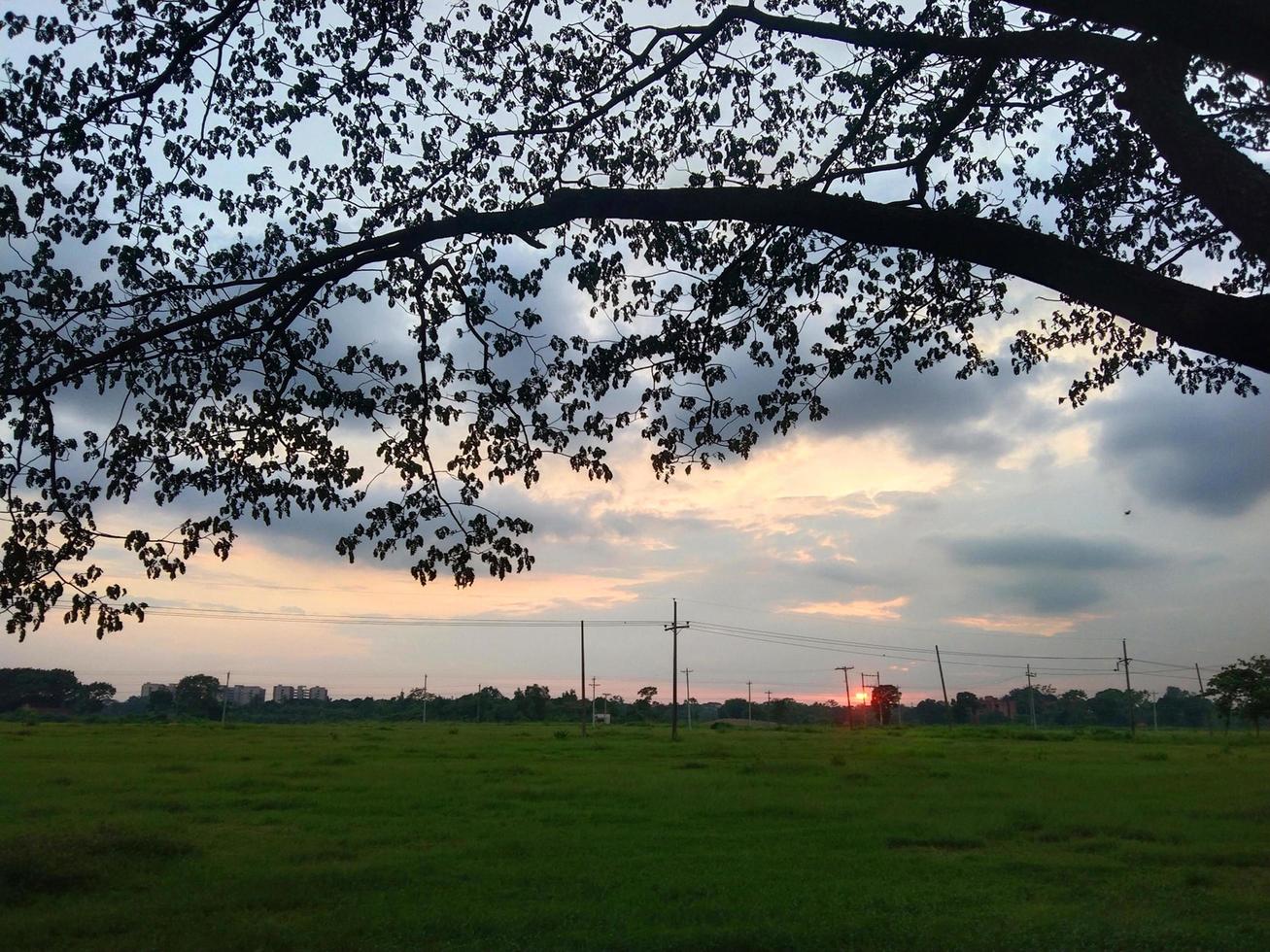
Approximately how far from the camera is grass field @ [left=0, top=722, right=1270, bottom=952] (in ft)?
30.2

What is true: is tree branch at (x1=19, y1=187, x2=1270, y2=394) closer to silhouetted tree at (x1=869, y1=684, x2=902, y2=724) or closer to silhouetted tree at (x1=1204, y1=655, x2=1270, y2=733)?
silhouetted tree at (x1=1204, y1=655, x2=1270, y2=733)

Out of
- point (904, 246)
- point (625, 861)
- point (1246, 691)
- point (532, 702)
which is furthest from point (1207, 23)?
point (532, 702)

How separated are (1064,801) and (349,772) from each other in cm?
1797

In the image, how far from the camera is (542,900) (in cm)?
1048

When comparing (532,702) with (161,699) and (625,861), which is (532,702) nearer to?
(161,699)

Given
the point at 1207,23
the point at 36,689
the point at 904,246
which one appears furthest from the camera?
the point at 36,689

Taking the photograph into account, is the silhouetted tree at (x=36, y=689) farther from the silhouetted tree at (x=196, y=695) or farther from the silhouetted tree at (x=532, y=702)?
the silhouetted tree at (x=532, y=702)

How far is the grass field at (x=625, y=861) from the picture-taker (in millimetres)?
9195

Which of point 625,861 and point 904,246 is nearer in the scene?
point 904,246

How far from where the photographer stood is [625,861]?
12781 millimetres

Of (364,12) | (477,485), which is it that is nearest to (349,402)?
(477,485)

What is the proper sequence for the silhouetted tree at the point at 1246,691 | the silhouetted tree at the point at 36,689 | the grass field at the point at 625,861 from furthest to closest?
the silhouetted tree at the point at 36,689 → the silhouetted tree at the point at 1246,691 → the grass field at the point at 625,861

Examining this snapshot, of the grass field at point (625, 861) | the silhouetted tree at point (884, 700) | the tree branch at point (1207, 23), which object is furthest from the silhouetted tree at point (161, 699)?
the tree branch at point (1207, 23)

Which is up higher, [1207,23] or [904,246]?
[1207,23]
